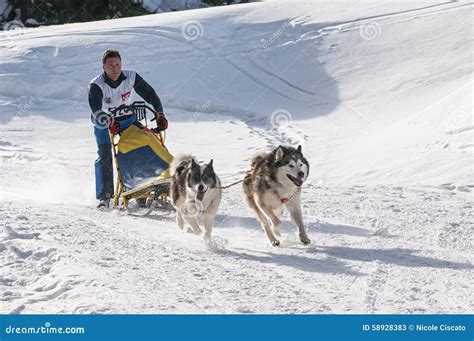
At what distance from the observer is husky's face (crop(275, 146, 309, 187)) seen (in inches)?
213

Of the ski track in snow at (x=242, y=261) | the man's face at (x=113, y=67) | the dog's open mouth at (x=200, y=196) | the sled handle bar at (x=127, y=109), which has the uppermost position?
the man's face at (x=113, y=67)

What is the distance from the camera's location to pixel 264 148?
11.1 m

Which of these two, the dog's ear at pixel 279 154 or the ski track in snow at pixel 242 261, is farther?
the dog's ear at pixel 279 154

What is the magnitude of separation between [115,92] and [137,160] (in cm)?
76

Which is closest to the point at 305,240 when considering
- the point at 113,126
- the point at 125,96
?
the point at 113,126

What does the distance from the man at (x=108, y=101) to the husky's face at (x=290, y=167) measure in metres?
1.99

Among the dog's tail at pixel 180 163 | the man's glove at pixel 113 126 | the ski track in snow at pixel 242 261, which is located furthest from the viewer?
the man's glove at pixel 113 126

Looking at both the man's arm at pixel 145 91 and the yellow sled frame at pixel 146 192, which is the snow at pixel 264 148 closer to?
the yellow sled frame at pixel 146 192

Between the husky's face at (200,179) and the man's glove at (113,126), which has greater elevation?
the man's glove at (113,126)

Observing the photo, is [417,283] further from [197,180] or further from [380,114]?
[380,114]

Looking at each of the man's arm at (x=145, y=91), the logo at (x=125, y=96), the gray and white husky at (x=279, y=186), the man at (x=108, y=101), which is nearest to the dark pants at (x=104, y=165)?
the man at (x=108, y=101)

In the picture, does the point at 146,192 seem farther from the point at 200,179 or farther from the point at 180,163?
the point at 200,179

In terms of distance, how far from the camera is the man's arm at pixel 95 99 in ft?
23.7

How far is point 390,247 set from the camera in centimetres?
538
